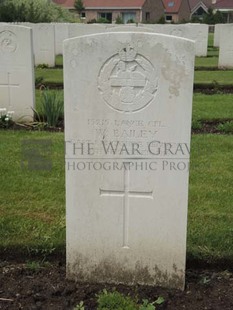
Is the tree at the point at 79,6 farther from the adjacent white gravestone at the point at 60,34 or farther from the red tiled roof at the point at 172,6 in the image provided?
the adjacent white gravestone at the point at 60,34

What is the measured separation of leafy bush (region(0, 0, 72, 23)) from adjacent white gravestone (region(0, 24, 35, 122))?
19.1 metres

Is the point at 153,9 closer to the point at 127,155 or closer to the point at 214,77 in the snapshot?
the point at 214,77

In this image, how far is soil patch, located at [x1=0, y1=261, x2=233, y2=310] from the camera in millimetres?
3090

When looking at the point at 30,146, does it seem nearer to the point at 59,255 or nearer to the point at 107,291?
the point at 59,255

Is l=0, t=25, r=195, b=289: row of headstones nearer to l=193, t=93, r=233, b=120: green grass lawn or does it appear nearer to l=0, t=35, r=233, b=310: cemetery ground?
l=0, t=35, r=233, b=310: cemetery ground

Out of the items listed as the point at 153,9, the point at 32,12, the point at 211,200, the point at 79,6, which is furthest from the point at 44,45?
the point at 153,9

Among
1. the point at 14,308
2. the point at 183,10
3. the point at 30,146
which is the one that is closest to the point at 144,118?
the point at 14,308

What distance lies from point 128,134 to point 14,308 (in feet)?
3.94

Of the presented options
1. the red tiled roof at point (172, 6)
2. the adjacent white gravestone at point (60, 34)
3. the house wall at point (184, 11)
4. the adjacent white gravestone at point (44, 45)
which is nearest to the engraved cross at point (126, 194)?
the adjacent white gravestone at point (44, 45)

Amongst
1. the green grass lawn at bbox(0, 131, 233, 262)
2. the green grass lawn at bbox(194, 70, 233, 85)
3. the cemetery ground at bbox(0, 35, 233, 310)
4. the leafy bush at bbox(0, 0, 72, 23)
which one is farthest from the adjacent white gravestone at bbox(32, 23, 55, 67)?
the green grass lawn at bbox(0, 131, 233, 262)

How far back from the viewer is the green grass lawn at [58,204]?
12.3 feet

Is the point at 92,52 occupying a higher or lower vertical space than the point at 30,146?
higher

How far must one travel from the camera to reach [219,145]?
641cm

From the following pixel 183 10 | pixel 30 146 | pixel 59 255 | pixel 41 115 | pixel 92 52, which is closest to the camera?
pixel 92 52
